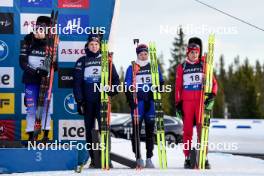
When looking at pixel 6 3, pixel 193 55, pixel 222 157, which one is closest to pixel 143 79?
pixel 193 55

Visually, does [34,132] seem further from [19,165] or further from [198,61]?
[198,61]

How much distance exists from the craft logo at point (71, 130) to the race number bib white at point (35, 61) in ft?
3.89

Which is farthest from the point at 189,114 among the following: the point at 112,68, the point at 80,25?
the point at 80,25

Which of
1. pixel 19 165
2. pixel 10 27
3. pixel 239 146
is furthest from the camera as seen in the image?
pixel 239 146

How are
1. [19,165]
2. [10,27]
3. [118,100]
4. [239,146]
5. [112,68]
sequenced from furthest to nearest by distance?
[118,100]
[239,146]
[10,27]
[112,68]
[19,165]

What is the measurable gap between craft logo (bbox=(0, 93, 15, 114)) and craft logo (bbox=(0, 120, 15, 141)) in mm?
179

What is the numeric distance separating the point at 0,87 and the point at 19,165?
6.07 ft

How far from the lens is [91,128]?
788cm

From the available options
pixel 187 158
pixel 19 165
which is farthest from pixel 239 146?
pixel 19 165

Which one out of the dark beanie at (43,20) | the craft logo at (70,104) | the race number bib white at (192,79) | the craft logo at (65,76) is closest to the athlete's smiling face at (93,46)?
the dark beanie at (43,20)

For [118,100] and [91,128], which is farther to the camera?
[118,100]

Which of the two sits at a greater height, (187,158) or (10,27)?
(10,27)

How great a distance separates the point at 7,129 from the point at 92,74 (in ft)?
6.22

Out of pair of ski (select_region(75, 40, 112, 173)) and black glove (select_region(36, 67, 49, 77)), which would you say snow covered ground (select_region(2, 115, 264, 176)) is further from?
black glove (select_region(36, 67, 49, 77))
